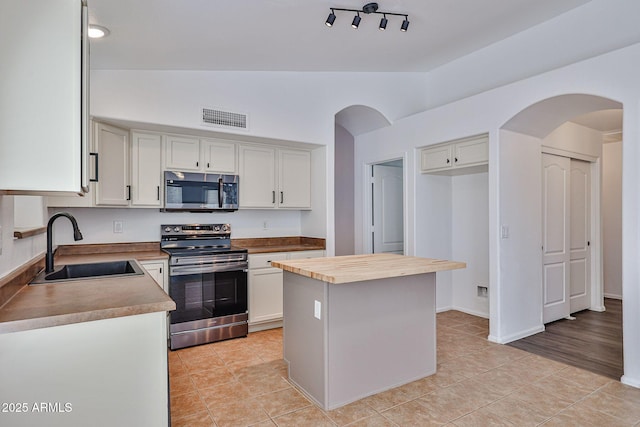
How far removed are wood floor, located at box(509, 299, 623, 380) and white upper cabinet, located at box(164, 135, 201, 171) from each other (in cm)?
370

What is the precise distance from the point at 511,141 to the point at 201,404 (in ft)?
11.8

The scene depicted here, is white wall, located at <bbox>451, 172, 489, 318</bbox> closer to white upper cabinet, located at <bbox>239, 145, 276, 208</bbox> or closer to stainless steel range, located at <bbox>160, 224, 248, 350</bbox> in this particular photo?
white upper cabinet, located at <bbox>239, 145, 276, 208</bbox>

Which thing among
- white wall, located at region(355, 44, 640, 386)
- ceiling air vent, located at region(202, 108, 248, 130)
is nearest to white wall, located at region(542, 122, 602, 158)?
white wall, located at region(355, 44, 640, 386)

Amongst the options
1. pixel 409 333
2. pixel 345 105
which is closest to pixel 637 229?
pixel 409 333

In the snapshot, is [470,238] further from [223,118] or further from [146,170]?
[146,170]

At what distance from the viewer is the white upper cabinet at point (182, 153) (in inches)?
152

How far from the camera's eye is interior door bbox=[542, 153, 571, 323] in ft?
14.2

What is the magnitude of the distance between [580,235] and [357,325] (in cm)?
390

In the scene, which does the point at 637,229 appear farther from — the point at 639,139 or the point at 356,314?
the point at 356,314

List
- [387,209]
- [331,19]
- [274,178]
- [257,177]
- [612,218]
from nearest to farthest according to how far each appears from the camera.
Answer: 1. [331,19]
2. [257,177]
3. [274,178]
4. [387,209]
5. [612,218]

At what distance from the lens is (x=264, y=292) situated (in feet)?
13.5

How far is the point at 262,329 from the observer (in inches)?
164

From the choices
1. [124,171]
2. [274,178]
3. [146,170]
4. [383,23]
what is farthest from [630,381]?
[124,171]

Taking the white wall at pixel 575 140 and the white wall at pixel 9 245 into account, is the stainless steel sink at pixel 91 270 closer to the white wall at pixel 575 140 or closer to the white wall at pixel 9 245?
the white wall at pixel 9 245
